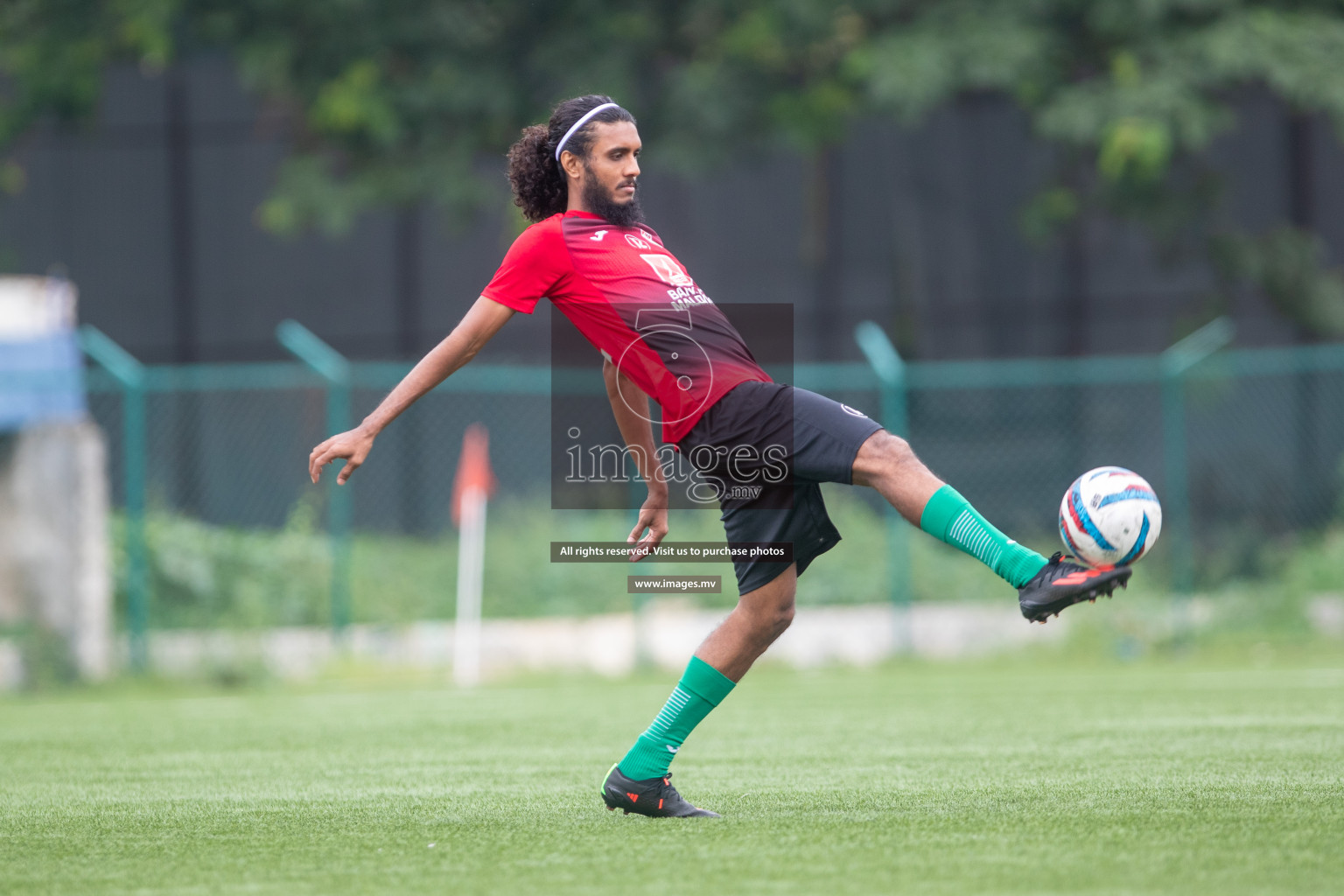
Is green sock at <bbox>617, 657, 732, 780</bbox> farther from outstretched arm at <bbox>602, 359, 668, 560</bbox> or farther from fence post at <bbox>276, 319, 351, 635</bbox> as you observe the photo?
fence post at <bbox>276, 319, 351, 635</bbox>

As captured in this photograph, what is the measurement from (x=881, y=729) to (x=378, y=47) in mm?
9769

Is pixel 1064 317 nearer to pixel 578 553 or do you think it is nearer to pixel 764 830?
pixel 578 553

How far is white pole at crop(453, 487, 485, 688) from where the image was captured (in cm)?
1162

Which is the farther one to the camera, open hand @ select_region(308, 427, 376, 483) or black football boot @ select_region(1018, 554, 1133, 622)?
open hand @ select_region(308, 427, 376, 483)

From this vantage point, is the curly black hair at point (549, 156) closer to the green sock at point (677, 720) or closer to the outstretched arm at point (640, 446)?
the outstretched arm at point (640, 446)

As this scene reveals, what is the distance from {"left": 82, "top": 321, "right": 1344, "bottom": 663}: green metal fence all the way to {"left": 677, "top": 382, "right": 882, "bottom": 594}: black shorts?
7.97 m

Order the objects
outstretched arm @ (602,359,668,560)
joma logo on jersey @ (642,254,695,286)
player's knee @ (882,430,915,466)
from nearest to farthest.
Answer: player's knee @ (882,430,915,466) < joma logo on jersey @ (642,254,695,286) < outstretched arm @ (602,359,668,560)

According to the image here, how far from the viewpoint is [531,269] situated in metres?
4.45

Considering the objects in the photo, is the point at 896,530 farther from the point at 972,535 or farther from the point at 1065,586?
the point at 1065,586

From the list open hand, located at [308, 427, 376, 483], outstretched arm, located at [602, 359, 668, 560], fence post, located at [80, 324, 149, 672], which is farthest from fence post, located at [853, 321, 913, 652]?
open hand, located at [308, 427, 376, 483]

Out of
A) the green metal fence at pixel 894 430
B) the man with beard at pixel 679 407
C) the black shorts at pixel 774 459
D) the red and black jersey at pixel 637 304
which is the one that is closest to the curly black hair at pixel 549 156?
the man with beard at pixel 679 407

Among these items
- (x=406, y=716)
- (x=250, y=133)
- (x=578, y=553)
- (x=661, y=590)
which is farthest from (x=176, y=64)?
(x=406, y=716)

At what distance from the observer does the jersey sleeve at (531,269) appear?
4438 mm

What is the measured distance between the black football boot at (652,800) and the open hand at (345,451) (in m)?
1.20
